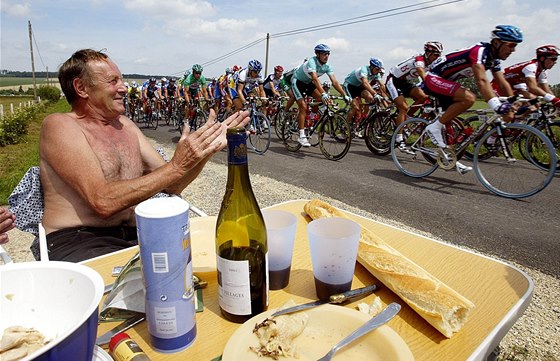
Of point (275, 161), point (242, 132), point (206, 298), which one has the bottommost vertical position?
point (275, 161)

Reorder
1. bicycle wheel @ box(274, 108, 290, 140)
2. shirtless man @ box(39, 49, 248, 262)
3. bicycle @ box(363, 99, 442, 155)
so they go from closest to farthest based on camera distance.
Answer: shirtless man @ box(39, 49, 248, 262) → bicycle @ box(363, 99, 442, 155) → bicycle wheel @ box(274, 108, 290, 140)

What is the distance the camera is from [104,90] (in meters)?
2.21

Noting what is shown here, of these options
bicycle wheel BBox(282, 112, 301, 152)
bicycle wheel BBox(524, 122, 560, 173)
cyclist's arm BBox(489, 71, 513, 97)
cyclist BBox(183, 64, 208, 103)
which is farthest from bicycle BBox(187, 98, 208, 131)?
bicycle wheel BBox(524, 122, 560, 173)

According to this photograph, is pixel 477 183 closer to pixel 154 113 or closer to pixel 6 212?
pixel 6 212

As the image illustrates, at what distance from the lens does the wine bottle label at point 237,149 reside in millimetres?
907

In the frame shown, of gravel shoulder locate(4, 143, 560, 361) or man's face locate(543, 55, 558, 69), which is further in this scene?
man's face locate(543, 55, 558, 69)

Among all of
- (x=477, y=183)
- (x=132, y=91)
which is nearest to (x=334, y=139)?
(x=477, y=183)

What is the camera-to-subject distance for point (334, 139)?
8.16 meters

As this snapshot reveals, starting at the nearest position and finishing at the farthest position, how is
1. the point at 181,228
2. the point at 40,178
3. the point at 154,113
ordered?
1. the point at 181,228
2. the point at 40,178
3. the point at 154,113

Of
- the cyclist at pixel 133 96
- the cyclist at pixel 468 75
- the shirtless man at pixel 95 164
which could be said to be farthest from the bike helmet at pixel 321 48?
the cyclist at pixel 133 96

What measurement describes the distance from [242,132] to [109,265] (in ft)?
2.64

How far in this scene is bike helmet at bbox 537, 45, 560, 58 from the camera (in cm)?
769

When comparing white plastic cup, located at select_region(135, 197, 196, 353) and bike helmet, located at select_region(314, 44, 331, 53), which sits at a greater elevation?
bike helmet, located at select_region(314, 44, 331, 53)

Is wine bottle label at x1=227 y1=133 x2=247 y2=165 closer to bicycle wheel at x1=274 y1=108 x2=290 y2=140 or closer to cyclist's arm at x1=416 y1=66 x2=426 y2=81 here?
cyclist's arm at x1=416 y1=66 x2=426 y2=81
